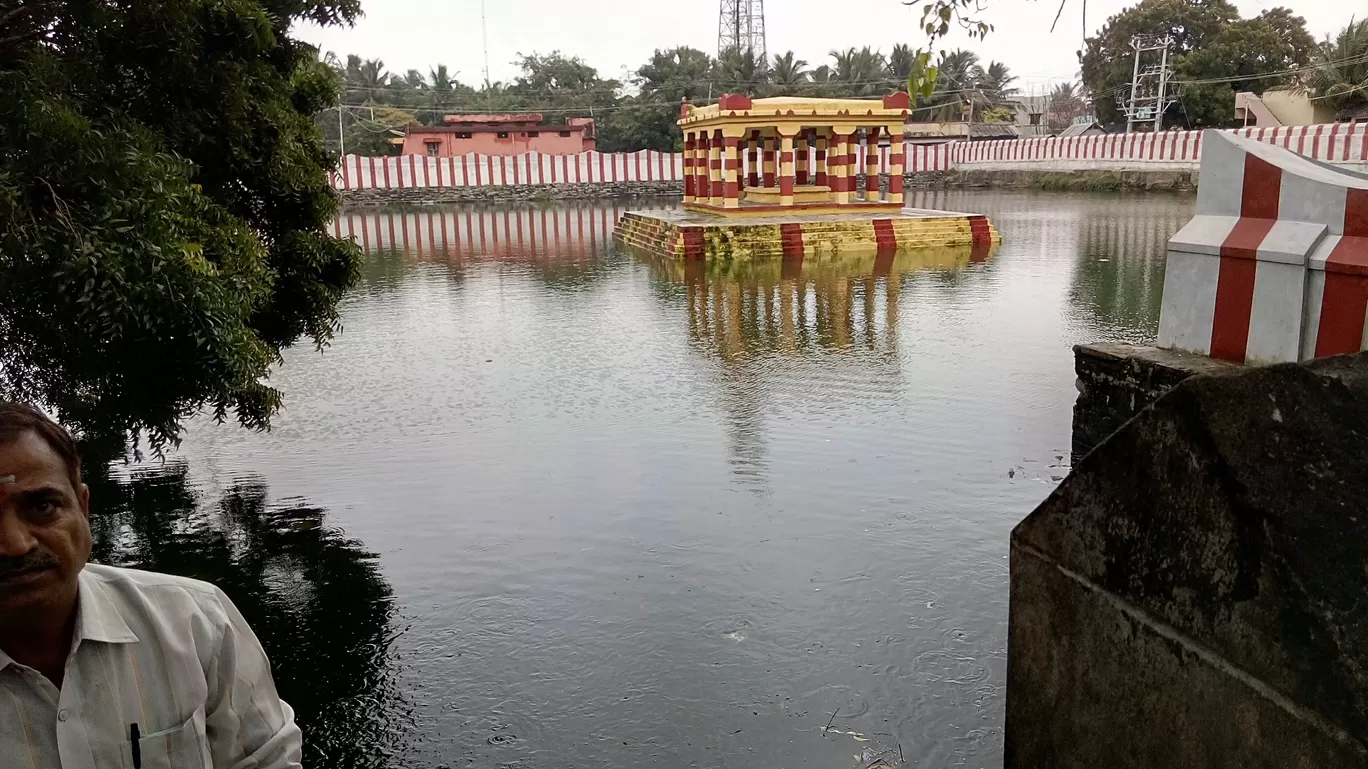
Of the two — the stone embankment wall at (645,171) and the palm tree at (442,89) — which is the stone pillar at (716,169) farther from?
the palm tree at (442,89)

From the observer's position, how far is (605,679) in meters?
3.52

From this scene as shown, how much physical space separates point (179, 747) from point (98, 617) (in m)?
0.22

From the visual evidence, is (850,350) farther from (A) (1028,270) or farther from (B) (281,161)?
(A) (1028,270)

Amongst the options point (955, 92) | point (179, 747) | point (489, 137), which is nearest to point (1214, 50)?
point (955, 92)

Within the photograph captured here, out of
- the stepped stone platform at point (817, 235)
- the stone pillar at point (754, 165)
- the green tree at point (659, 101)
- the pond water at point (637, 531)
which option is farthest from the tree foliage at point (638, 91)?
the pond water at point (637, 531)

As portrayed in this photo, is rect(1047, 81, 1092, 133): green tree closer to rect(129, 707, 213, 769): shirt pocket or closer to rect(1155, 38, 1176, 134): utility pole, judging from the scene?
rect(1155, 38, 1176, 134): utility pole

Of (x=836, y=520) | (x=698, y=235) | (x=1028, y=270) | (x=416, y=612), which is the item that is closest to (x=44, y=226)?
(x=416, y=612)

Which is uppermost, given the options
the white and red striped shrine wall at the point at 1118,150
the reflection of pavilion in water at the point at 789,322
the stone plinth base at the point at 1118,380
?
the white and red striped shrine wall at the point at 1118,150

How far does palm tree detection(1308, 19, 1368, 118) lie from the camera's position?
3106 centimetres

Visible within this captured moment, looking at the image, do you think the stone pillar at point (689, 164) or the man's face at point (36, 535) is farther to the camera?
the stone pillar at point (689, 164)

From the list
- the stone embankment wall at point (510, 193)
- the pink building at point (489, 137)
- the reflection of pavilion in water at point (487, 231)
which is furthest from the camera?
the pink building at point (489, 137)

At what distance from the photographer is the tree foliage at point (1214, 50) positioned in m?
36.3

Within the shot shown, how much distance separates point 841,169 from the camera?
20078mm

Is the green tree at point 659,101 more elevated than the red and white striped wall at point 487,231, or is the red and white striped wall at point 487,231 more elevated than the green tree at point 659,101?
the green tree at point 659,101
